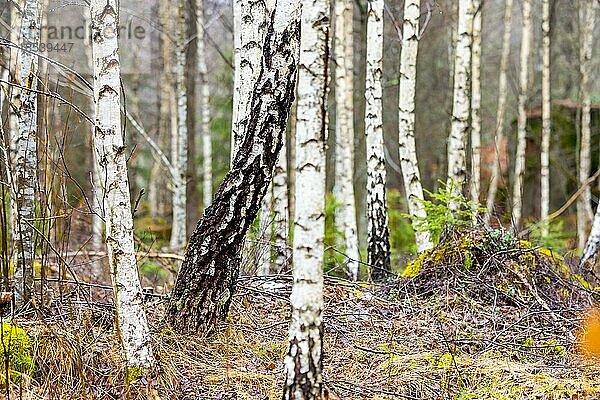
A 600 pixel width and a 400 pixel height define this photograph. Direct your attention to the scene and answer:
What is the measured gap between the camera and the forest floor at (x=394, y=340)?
4.15 metres

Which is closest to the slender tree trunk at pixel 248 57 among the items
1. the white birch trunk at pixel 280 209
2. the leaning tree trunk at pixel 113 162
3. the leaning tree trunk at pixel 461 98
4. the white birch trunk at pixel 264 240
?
the leaning tree trunk at pixel 113 162

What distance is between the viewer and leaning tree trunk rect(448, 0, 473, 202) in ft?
24.2

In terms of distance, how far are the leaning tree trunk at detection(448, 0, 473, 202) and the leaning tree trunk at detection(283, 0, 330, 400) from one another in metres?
4.29

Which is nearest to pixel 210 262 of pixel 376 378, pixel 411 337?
pixel 376 378

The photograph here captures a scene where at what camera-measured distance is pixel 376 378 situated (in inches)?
177

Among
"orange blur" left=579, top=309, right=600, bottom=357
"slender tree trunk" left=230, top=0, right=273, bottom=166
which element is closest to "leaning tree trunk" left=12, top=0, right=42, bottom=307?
"slender tree trunk" left=230, top=0, right=273, bottom=166

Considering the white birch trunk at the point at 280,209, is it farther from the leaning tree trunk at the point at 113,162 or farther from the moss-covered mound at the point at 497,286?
the leaning tree trunk at the point at 113,162

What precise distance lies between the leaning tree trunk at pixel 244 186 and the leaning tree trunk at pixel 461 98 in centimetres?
311

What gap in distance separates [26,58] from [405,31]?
4254mm

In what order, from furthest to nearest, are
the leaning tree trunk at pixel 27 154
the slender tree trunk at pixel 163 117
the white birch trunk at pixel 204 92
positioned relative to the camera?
the slender tree trunk at pixel 163 117 < the white birch trunk at pixel 204 92 < the leaning tree trunk at pixel 27 154

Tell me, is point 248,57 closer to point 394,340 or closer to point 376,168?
point 376,168

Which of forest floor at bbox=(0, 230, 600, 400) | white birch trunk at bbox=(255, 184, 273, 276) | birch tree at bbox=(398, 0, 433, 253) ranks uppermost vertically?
birch tree at bbox=(398, 0, 433, 253)

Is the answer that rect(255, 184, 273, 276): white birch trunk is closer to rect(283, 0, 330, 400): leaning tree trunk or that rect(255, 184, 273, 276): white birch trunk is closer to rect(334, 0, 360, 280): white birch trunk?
rect(334, 0, 360, 280): white birch trunk

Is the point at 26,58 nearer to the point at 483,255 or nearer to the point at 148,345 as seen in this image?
the point at 148,345
